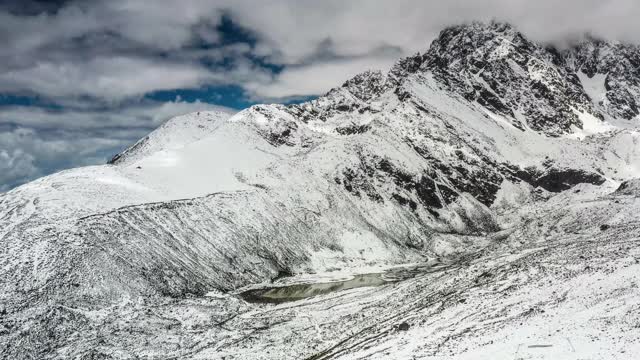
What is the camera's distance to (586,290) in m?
56.3

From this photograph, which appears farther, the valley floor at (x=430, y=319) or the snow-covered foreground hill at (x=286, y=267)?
the snow-covered foreground hill at (x=286, y=267)

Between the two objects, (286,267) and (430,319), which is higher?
(286,267)

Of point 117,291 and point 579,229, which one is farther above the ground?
point 117,291

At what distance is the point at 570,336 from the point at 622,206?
110 metres

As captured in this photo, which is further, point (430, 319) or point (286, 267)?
point (286, 267)

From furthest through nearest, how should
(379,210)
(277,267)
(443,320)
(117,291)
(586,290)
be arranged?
(379,210) → (277,267) → (117,291) → (443,320) → (586,290)

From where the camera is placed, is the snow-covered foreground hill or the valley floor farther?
the snow-covered foreground hill

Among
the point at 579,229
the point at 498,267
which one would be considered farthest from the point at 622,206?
the point at 498,267

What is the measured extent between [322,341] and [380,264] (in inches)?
2638

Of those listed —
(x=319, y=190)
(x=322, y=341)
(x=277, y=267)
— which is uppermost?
(x=319, y=190)

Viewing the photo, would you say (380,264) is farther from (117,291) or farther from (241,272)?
(117,291)

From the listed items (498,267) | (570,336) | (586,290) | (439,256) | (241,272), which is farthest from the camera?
(439,256)

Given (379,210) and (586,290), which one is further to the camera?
(379,210)

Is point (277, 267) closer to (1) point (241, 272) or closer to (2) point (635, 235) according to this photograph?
(1) point (241, 272)
